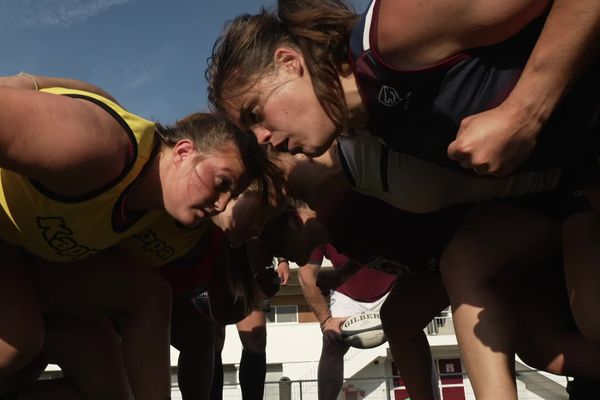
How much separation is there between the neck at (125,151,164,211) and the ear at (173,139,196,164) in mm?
47

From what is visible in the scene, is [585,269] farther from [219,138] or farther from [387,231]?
[219,138]

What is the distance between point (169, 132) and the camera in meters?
2.05

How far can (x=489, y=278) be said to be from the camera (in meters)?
1.49

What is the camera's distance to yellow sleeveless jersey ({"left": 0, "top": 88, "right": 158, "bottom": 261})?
1.68m

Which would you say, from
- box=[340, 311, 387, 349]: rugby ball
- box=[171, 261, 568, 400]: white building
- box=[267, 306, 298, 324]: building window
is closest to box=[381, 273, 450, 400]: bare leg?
box=[340, 311, 387, 349]: rugby ball

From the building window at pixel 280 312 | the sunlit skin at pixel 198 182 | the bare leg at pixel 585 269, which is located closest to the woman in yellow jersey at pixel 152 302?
the sunlit skin at pixel 198 182

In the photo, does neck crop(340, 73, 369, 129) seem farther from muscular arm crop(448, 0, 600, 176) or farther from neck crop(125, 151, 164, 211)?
neck crop(125, 151, 164, 211)

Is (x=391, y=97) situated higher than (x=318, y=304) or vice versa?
(x=318, y=304)

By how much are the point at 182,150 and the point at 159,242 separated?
1.25 ft

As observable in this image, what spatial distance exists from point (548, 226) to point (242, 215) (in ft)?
3.66

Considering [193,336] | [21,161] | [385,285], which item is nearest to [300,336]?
[385,285]

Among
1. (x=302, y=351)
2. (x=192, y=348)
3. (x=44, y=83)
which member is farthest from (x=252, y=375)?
(x=302, y=351)

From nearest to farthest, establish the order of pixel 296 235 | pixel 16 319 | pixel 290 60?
pixel 290 60 → pixel 16 319 → pixel 296 235

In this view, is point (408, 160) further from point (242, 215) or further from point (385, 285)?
point (385, 285)
